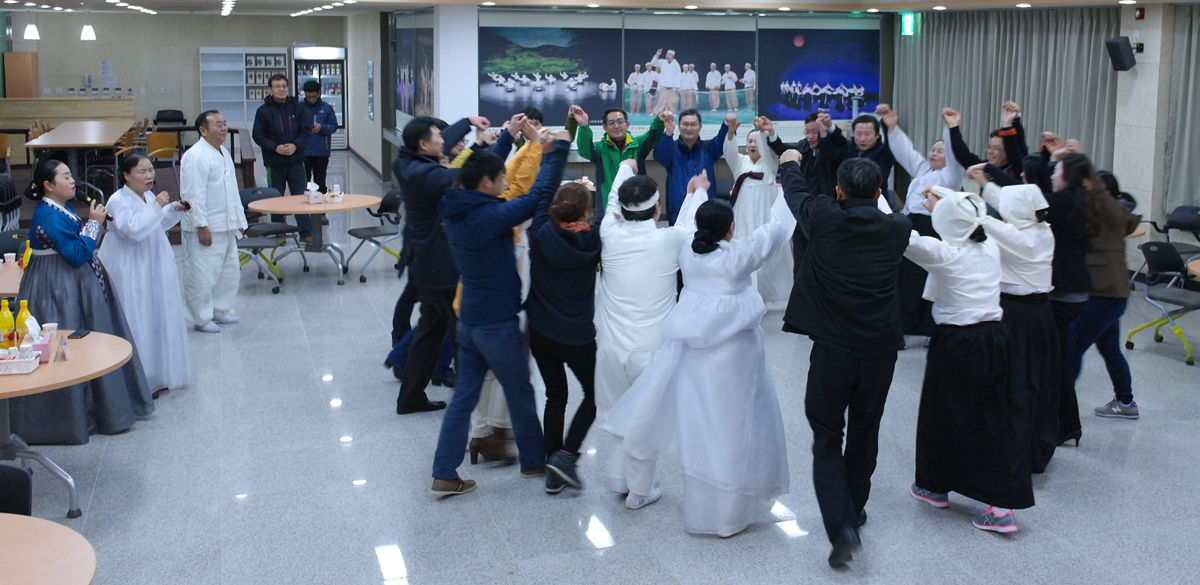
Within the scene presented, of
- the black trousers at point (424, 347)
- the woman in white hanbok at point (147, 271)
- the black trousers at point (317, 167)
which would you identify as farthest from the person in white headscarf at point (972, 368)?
the black trousers at point (317, 167)

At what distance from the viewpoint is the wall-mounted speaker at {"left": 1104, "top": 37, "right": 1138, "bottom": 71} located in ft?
29.9

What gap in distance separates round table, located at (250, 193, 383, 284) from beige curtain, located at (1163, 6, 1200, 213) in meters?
7.25

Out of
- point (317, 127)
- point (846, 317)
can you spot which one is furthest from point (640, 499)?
point (317, 127)

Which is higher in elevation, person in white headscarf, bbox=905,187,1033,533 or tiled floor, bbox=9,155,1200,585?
person in white headscarf, bbox=905,187,1033,533

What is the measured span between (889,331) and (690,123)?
3.49m

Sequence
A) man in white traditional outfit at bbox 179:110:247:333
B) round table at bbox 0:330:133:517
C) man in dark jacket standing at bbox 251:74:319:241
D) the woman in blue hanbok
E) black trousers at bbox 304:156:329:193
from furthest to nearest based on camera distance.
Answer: black trousers at bbox 304:156:329:193 → man in dark jacket standing at bbox 251:74:319:241 → man in white traditional outfit at bbox 179:110:247:333 → the woman in blue hanbok → round table at bbox 0:330:133:517

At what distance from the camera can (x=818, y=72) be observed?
12641 mm

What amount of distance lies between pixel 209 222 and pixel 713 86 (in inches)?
265

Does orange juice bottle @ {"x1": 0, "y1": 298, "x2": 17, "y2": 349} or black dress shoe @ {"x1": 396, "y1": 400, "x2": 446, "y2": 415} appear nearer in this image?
orange juice bottle @ {"x1": 0, "y1": 298, "x2": 17, "y2": 349}

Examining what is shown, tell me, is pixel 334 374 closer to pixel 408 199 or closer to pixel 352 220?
pixel 408 199

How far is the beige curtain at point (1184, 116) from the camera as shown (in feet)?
29.2

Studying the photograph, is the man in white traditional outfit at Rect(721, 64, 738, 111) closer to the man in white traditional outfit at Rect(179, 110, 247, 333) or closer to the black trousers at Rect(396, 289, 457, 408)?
the man in white traditional outfit at Rect(179, 110, 247, 333)

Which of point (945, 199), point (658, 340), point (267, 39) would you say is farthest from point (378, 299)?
point (267, 39)

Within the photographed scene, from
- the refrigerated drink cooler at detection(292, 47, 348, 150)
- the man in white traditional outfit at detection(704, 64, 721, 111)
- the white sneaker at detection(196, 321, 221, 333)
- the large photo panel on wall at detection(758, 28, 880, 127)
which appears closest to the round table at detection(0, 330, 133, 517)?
the white sneaker at detection(196, 321, 221, 333)
